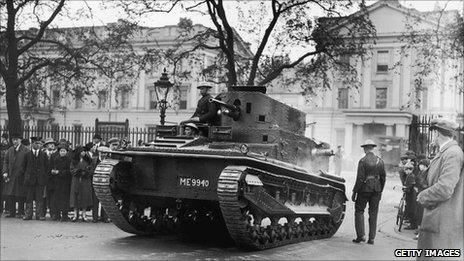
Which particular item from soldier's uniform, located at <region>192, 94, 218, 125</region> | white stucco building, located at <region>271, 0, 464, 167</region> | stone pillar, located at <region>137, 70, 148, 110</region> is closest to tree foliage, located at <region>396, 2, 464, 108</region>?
soldier's uniform, located at <region>192, 94, 218, 125</region>

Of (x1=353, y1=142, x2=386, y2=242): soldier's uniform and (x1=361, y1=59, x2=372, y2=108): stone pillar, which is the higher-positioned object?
(x1=361, y1=59, x2=372, y2=108): stone pillar

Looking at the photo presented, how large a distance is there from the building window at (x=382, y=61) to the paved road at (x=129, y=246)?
39558 millimetres

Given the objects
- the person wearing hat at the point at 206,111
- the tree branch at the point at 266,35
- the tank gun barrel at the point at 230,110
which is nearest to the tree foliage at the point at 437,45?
the tree branch at the point at 266,35

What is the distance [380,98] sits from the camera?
5134cm

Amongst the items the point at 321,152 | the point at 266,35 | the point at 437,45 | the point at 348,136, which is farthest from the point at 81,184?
the point at 348,136

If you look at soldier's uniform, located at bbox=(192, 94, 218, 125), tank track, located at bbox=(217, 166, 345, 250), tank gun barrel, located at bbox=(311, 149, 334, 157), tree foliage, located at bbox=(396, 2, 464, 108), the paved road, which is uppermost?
tree foliage, located at bbox=(396, 2, 464, 108)

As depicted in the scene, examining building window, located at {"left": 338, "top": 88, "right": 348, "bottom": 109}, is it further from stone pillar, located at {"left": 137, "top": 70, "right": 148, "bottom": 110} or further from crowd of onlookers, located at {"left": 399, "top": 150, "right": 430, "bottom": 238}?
crowd of onlookers, located at {"left": 399, "top": 150, "right": 430, "bottom": 238}

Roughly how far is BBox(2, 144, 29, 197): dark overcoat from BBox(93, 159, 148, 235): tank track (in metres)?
4.48

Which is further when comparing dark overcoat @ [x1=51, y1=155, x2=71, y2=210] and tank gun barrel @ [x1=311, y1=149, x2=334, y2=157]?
dark overcoat @ [x1=51, y1=155, x2=71, y2=210]

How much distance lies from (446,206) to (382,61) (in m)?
46.7

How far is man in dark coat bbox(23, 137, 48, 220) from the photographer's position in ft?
46.0

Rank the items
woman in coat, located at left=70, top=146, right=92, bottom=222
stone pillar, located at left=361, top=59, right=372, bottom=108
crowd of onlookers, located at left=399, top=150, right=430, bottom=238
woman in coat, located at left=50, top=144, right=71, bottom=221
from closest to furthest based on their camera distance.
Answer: crowd of onlookers, located at left=399, top=150, right=430, bottom=238 → woman in coat, located at left=70, top=146, right=92, bottom=222 → woman in coat, located at left=50, top=144, right=71, bottom=221 → stone pillar, located at left=361, top=59, right=372, bottom=108

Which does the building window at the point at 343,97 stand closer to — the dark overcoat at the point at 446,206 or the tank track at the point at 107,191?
the tank track at the point at 107,191

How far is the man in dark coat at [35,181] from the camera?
14016 millimetres
